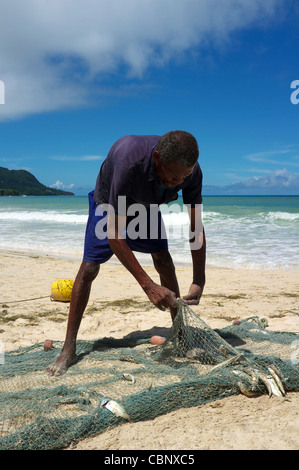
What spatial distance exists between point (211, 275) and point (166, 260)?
4194 mm

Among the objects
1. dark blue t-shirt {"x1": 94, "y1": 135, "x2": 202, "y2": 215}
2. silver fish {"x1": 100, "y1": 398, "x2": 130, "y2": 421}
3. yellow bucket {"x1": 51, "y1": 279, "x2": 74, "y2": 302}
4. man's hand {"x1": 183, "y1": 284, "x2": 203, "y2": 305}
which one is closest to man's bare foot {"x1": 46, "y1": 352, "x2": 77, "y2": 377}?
silver fish {"x1": 100, "y1": 398, "x2": 130, "y2": 421}

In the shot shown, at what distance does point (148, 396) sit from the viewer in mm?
2215

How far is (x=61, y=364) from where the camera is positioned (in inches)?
117

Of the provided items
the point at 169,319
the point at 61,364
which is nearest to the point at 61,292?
the point at 169,319

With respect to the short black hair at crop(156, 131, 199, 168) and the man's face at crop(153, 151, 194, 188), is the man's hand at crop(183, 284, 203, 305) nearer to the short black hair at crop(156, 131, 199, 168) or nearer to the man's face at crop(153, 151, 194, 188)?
the man's face at crop(153, 151, 194, 188)

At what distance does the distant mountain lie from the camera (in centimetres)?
11150

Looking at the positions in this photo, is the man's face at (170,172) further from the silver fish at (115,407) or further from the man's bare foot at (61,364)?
the man's bare foot at (61,364)

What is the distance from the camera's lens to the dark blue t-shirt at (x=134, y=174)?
258 cm

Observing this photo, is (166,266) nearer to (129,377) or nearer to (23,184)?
(129,377)

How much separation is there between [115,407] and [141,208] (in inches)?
60.1

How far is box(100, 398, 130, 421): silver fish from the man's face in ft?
4.94

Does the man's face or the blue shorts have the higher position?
the man's face

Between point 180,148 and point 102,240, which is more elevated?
point 180,148

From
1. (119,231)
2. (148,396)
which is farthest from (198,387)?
(119,231)
